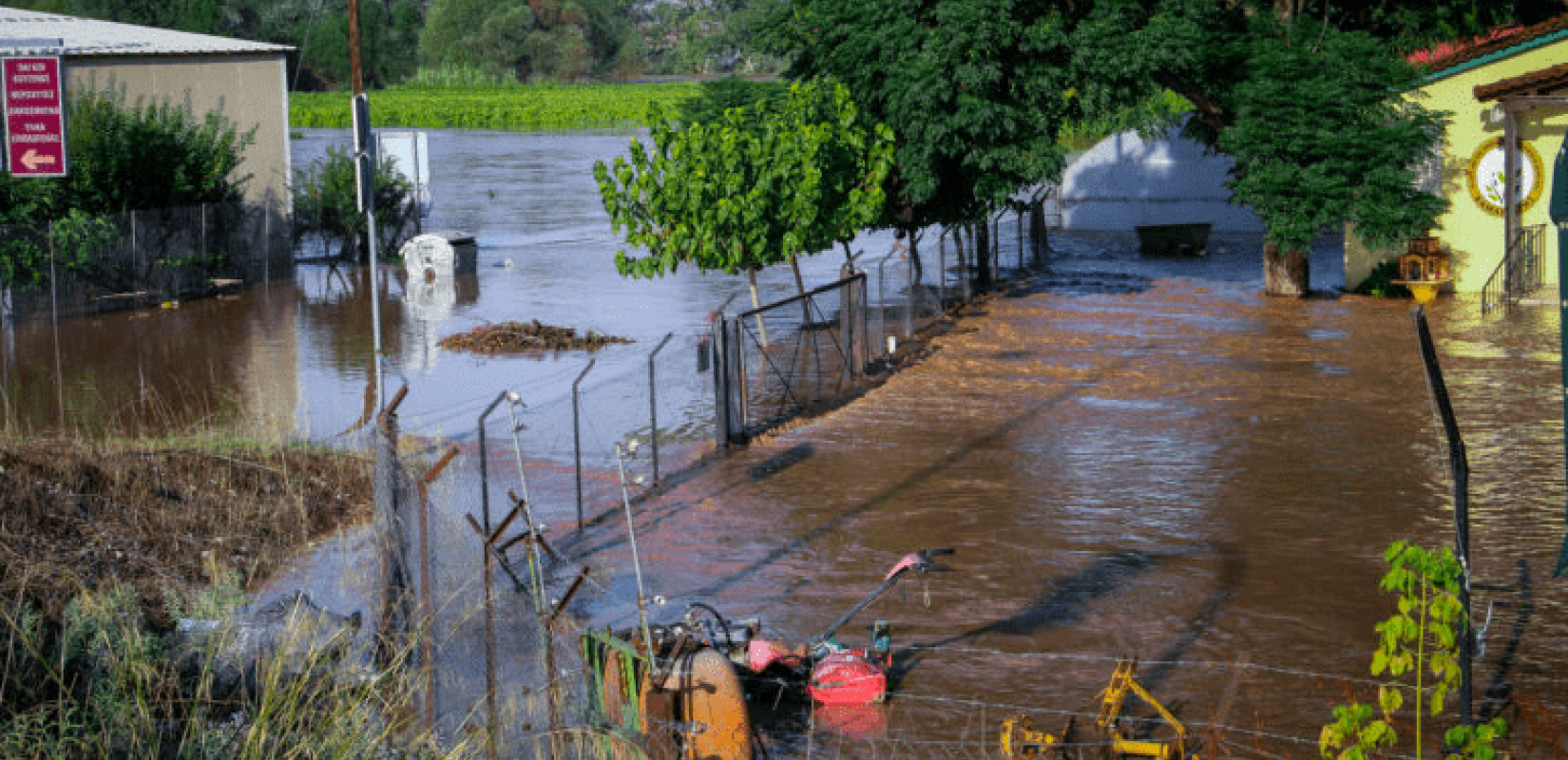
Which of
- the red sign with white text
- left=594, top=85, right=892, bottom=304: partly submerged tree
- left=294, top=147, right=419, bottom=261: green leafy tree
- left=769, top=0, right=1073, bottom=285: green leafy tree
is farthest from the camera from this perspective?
left=294, top=147, right=419, bottom=261: green leafy tree

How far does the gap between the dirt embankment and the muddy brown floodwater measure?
285 centimetres

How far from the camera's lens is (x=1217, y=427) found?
18156 mm

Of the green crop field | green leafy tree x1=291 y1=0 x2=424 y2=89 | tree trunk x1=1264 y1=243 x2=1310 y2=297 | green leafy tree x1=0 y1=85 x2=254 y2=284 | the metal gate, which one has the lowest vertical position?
the metal gate

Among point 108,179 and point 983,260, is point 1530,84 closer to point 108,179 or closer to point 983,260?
point 983,260

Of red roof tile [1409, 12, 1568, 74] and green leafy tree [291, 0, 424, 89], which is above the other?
green leafy tree [291, 0, 424, 89]

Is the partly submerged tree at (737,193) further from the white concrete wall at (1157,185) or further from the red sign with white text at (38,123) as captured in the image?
the white concrete wall at (1157,185)

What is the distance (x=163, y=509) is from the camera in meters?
13.9

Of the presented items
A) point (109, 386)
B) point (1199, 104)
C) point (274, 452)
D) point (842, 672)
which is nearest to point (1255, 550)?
point (842, 672)

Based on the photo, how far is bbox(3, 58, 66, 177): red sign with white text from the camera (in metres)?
26.8

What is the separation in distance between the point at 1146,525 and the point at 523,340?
1217 cm

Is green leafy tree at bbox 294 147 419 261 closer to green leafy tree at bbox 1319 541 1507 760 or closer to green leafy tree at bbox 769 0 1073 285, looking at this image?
green leafy tree at bbox 769 0 1073 285

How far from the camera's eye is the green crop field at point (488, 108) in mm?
105875

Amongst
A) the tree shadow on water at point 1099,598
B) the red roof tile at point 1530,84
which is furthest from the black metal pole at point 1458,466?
the red roof tile at point 1530,84

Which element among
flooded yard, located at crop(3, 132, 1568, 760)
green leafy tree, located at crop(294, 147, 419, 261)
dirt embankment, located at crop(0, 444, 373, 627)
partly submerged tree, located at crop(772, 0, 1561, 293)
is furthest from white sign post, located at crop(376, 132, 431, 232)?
dirt embankment, located at crop(0, 444, 373, 627)
